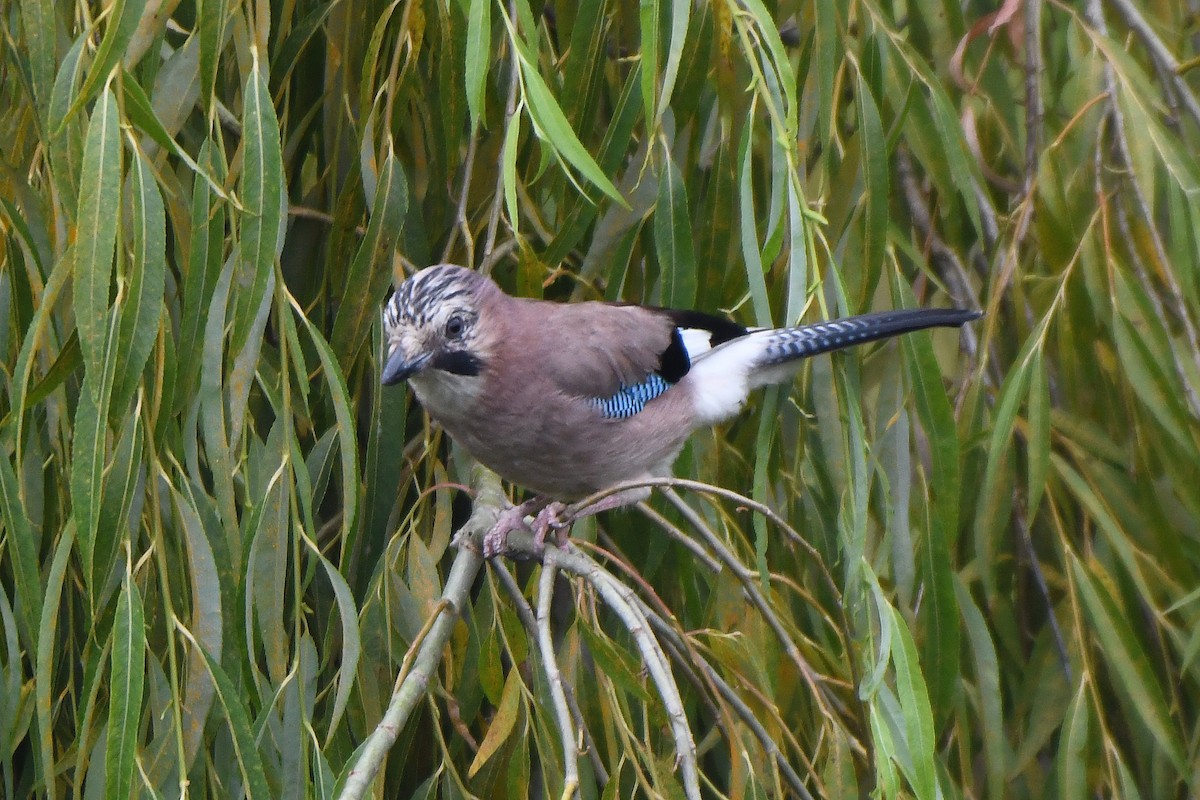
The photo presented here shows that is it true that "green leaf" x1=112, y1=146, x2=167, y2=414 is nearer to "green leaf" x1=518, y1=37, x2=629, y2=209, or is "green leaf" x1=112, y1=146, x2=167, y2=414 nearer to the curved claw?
"green leaf" x1=518, y1=37, x2=629, y2=209

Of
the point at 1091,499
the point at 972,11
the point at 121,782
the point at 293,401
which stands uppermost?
the point at 972,11

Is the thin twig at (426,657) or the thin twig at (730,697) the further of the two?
the thin twig at (730,697)

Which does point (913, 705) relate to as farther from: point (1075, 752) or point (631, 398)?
point (631, 398)

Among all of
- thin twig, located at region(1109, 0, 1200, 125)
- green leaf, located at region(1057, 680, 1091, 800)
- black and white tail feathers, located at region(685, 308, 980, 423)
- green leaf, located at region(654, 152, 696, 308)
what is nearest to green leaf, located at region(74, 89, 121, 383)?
green leaf, located at region(654, 152, 696, 308)

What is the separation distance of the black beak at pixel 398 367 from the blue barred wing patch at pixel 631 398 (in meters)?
0.43

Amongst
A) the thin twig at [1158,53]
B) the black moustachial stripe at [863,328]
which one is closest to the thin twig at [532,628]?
the black moustachial stripe at [863,328]

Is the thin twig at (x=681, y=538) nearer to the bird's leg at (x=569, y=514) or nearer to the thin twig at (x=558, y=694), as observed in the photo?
the bird's leg at (x=569, y=514)

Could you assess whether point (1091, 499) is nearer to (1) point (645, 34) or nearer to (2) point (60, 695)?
(1) point (645, 34)

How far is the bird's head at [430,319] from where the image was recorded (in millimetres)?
1830

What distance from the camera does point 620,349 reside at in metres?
2.25

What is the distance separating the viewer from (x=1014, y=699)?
2.32 metres

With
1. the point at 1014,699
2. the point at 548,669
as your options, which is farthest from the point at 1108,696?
the point at 548,669

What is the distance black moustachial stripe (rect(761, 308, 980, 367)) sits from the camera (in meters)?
1.89

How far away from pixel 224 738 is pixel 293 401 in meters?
0.43
